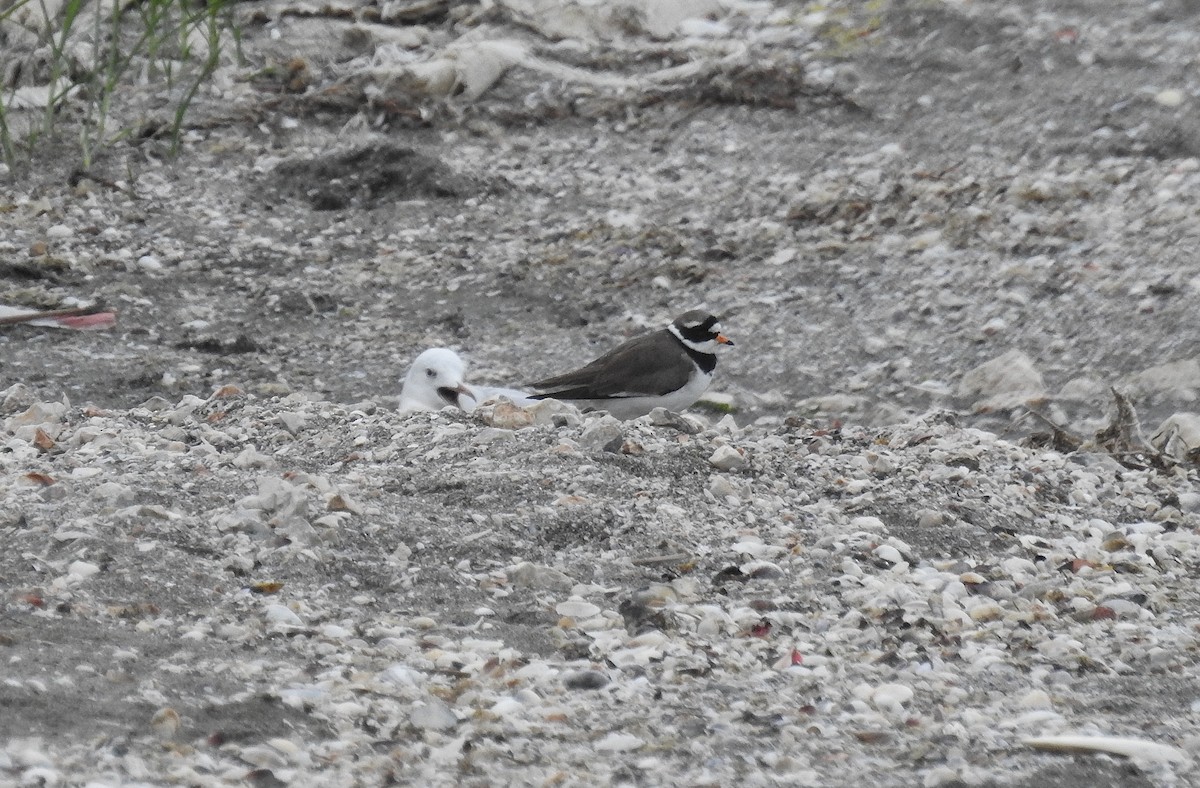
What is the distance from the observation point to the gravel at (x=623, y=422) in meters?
3.04

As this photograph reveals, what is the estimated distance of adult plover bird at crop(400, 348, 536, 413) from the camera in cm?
591

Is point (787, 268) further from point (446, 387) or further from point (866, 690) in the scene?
point (866, 690)

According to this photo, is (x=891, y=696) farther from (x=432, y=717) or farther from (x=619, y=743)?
(x=432, y=717)

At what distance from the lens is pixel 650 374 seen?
19.6 ft

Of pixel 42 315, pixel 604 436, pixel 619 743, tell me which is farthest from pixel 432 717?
pixel 42 315

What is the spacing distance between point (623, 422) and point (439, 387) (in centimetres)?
126

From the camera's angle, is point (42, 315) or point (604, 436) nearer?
point (604, 436)

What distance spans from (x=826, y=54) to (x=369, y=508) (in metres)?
6.00

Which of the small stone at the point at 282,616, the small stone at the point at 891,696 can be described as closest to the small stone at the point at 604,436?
the small stone at the point at 282,616

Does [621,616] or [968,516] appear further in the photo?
[968,516]

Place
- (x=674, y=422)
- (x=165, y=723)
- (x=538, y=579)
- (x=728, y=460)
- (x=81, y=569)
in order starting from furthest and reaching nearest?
1. (x=674, y=422)
2. (x=728, y=460)
3. (x=538, y=579)
4. (x=81, y=569)
5. (x=165, y=723)

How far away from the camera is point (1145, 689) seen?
3.26 m

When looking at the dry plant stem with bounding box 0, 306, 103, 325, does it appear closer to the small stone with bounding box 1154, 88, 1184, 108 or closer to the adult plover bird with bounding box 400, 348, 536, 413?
the adult plover bird with bounding box 400, 348, 536, 413

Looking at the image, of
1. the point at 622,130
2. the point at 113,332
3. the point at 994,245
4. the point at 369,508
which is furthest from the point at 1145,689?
the point at 622,130
